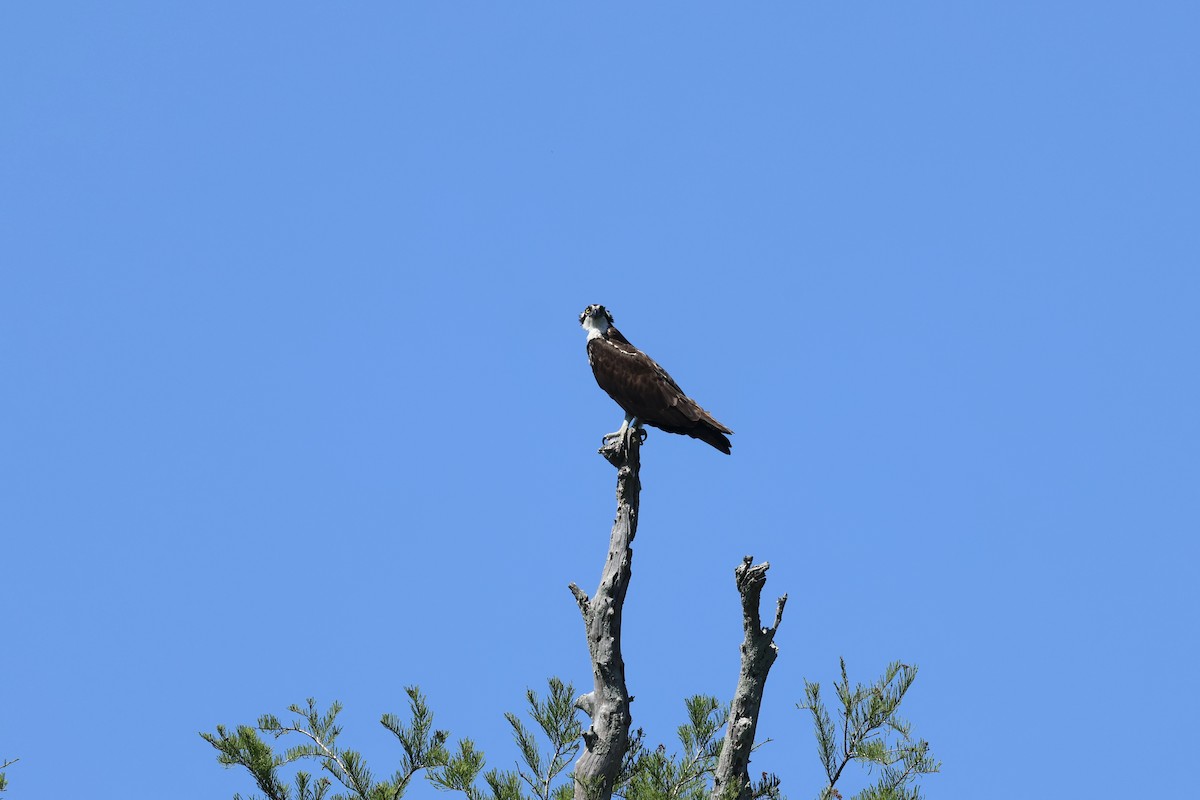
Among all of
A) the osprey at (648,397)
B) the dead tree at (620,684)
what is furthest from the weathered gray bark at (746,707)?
the osprey at (648,397)

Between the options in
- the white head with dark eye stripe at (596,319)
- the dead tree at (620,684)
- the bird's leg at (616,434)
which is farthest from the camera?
the white head with dark eye stripe at (596,319)

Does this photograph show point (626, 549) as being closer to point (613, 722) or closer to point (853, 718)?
point (613, 722)

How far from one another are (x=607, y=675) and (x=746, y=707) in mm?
891

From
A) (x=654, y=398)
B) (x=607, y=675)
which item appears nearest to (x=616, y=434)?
(x=654, y=398)

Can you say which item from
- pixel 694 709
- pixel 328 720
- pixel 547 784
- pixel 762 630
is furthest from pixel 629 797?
pixel 328 720

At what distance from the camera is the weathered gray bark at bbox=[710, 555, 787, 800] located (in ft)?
26.0

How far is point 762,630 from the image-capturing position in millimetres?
7910

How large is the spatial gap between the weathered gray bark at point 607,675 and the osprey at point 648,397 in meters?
1.68

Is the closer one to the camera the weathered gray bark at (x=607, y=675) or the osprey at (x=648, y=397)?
the weathered gray bark at (x=607, y=675)

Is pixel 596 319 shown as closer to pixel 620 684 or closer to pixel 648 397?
pixel 648 397

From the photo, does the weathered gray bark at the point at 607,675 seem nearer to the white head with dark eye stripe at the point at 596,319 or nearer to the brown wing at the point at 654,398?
the brown wing at the point at 654,398

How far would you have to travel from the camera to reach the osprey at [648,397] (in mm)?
10180

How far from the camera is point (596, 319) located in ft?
38.0

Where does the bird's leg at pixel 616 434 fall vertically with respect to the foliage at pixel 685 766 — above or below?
above
